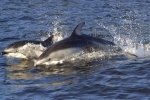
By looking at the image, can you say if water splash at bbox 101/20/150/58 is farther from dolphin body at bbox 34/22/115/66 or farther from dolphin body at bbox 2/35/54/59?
dolphin body at bbox 2/35/54/59

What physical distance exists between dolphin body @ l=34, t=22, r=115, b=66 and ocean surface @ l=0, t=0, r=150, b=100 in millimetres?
439

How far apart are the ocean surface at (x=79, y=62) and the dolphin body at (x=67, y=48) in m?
0.44

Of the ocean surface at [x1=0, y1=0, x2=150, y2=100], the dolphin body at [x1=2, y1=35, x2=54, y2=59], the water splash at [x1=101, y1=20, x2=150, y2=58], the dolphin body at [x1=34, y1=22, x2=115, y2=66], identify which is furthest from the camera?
the dolphin body at [x1=2, y1=35, x2=54, y2=59]

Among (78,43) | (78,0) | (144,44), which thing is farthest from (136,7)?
(78,43)

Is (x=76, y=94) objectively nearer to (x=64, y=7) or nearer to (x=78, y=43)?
(x=78, y=43)

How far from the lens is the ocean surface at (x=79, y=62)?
56.0 ft

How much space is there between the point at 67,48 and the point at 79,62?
0.66 m

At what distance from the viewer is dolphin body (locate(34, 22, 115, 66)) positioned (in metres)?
20.4

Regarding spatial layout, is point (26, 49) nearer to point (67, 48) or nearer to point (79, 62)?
point (67, 48)


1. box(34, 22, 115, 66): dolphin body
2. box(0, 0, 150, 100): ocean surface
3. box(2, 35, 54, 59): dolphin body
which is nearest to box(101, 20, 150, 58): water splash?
box(0, 0, 150, 100): ocean surface

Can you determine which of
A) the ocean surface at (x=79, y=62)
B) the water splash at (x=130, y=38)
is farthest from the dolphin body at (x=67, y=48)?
the water splash at (x=130, y=38)

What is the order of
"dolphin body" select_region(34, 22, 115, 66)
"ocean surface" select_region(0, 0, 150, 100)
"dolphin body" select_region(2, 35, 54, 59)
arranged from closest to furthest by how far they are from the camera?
"ocean surface" select_region(0, 0, 150, 100)
"dolphin body" select_region(34, 22, 115, 66)
"dolphin body" select_region(2, 35, 54, 59)

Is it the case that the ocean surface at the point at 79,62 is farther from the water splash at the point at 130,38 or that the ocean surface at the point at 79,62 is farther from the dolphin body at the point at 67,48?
the dolphin body at the point at 67,48

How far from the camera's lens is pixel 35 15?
30.8 meters
